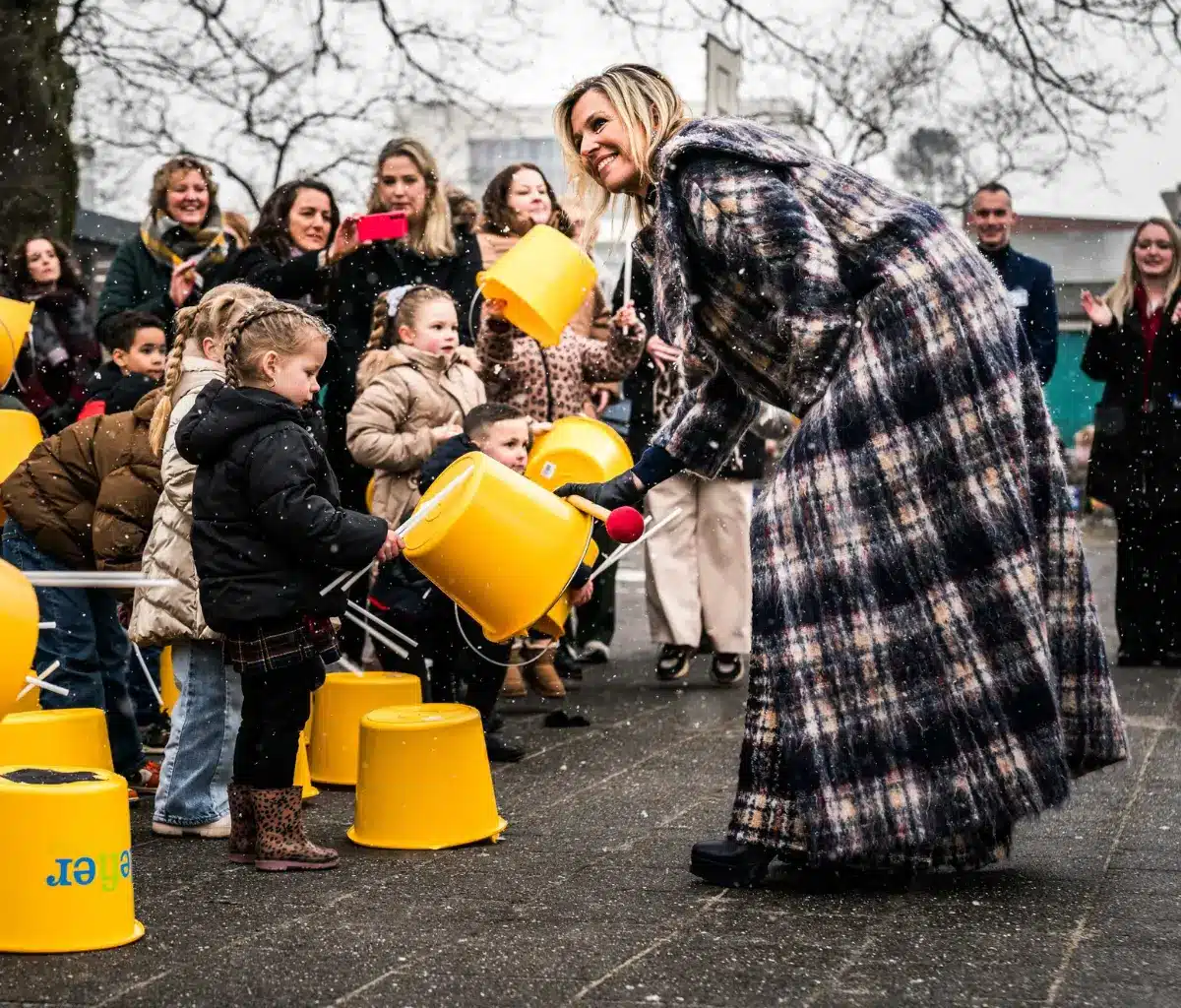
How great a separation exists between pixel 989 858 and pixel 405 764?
1447 mm

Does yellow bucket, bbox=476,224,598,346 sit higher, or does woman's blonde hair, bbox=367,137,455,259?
woman's blonde hair, bbox=367,137,455,259

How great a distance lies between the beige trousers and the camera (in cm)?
785

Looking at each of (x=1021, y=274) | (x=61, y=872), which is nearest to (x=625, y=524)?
(x=61, y=872)

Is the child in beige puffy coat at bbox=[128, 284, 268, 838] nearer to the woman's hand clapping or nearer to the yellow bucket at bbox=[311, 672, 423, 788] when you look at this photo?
the yellow bucket at bbox=[311, 672, 423, 788]

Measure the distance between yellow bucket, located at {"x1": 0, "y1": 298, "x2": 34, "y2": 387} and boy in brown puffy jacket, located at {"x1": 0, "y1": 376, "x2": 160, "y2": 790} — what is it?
20.4 inches

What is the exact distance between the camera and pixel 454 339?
6.47 meters

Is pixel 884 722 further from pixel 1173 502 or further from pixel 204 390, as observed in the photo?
pixel 1173 502

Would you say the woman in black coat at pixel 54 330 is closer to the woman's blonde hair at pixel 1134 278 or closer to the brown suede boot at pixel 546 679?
the brown suede boot at pixel 546 679

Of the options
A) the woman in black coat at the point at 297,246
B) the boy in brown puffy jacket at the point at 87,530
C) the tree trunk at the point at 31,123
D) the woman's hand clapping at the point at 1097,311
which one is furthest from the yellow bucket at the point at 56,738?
the tree trunk at the point at 31,123

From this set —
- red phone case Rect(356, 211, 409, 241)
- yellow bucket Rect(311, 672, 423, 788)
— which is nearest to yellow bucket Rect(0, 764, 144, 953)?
yellow bucket Rect(311, 672, 423, 788)

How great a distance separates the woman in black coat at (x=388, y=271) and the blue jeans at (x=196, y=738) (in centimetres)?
236

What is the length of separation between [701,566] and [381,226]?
2143 millimetres

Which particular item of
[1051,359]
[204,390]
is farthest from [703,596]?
[204,390]

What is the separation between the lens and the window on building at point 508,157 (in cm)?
2312
